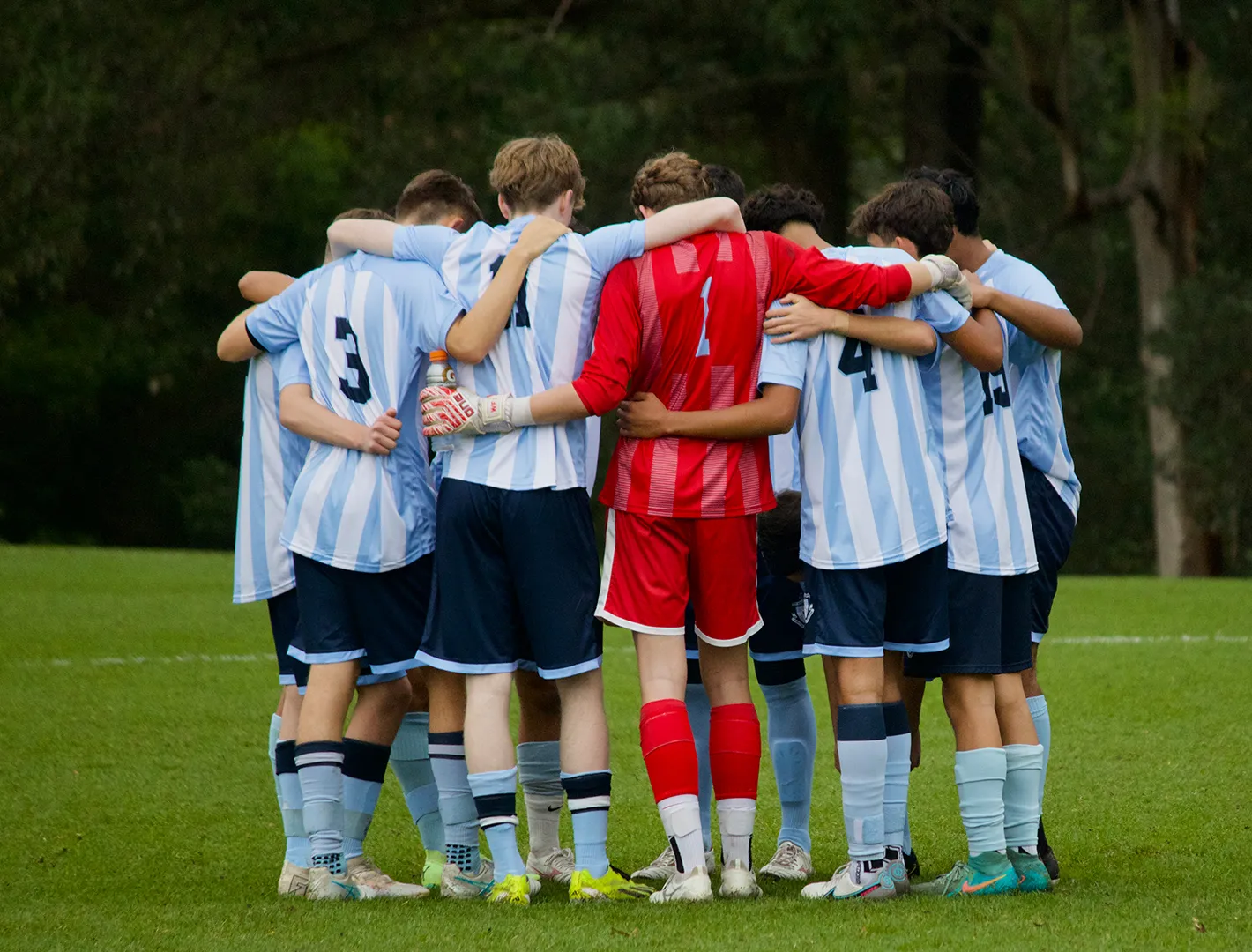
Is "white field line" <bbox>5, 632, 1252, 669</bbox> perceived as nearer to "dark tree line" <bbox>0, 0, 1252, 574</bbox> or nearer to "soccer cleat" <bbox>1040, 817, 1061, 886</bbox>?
"soccer cleat" <bbox>1040, 817, 1061, 886</bbox>

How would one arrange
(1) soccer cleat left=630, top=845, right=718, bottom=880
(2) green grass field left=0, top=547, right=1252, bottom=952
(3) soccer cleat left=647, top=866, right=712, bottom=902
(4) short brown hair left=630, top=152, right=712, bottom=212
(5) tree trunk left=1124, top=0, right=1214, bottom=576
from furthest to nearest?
(5) tree trunk left=1124, top=0, right=1214, bottom=576, (1) soccer cleat left=630, top=845, right=718, bottom=880, (4) short brown hair left=630, top=152, right=712, bottom=212, (3) soccer cleat left=647, top=866, right=712, bottom=902, (2) green grass field left=0, top=547, right=1252, bottom=952

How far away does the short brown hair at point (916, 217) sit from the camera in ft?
14.8

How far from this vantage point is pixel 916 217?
451 cm

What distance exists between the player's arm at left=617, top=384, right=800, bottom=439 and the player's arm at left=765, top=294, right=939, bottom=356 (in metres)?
0.16

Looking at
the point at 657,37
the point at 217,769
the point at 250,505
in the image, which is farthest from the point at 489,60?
the point at 250,505

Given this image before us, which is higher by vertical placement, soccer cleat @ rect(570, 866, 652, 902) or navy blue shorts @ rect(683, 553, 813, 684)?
navy blue shorts @ rect(683, 553, 813, 684)

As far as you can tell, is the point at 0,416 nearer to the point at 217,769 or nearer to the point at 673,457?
the point at 217,769

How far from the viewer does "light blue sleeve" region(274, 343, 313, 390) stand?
4664mm

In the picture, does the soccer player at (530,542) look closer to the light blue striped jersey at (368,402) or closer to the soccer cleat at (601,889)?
the soccer cleat at (601,889)

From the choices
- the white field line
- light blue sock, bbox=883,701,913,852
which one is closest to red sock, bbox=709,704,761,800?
light blue sock, bbox=883,701,913,852

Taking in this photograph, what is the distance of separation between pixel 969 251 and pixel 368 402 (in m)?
1.81

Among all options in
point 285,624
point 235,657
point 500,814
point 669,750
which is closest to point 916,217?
point 669,750

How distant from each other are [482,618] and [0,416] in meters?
28.8

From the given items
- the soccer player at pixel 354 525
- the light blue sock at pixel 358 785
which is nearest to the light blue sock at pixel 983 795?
the soccer player at pixel 354 525
